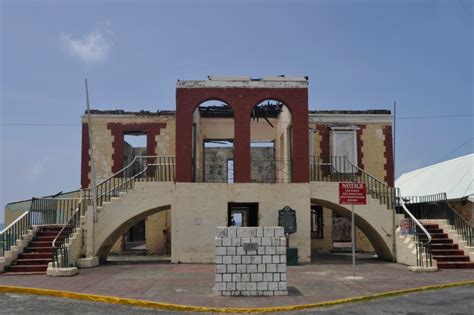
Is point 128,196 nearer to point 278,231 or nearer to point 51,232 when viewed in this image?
point 51,232

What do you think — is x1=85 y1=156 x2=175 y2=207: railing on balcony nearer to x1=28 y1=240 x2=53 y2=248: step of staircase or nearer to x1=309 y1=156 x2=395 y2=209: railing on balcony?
x1=28 y1=240 x2=53 y2=248: step of staircase

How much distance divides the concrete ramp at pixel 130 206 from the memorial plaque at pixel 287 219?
381 centimetres

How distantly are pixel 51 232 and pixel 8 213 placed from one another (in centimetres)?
528

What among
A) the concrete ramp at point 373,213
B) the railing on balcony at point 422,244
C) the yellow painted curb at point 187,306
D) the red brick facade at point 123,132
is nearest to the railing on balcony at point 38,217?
the red brick facade at point 123,132

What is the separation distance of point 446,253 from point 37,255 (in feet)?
41.8

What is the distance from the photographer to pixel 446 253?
1636 centimetres

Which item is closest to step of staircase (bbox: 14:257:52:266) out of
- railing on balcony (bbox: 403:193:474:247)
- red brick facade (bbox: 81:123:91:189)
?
red brick facade (bbox: 81:123:91:189)

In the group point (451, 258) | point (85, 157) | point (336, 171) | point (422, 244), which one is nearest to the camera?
point (422, 244)

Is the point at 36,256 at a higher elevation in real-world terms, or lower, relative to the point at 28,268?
higher

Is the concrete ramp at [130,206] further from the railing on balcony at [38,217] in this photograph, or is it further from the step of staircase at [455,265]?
the step of staircase at [455,265]

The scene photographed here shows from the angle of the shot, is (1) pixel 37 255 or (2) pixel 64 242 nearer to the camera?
(1) pixel 37 255

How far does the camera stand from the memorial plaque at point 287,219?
17562 mm

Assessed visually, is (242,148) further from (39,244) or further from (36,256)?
(36,256)

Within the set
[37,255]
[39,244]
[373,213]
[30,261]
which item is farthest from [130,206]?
[373,213]
